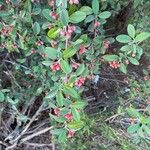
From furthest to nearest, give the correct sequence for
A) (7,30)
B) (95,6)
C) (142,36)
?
(7,30)
(95,6)
(142,36)

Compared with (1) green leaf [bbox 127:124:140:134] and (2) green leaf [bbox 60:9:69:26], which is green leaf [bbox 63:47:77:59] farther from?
(1) green leaf [bbox 127:124:140:134]

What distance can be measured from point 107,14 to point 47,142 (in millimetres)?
927

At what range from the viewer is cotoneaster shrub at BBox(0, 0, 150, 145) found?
98 cm

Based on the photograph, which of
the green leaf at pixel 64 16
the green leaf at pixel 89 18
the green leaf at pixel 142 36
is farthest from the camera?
the green leaf at pixel 89 18

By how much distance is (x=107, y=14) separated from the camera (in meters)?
1.18

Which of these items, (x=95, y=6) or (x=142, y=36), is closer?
(x=142, y=36)

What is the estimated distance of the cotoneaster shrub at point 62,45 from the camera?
98 cm

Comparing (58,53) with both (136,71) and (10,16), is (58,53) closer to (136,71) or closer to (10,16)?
(10,16)

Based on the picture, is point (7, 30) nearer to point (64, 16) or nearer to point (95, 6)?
point (95, 6)

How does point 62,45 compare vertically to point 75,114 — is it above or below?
above

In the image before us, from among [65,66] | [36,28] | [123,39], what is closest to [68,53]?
[65,66]

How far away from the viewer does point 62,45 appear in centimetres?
105

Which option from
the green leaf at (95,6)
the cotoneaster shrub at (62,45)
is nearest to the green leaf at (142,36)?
the cotoneaster shrub at (62,45)

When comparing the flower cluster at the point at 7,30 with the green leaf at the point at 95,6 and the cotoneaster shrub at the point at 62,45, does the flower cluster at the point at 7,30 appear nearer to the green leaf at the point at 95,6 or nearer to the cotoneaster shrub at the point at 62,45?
the cotoneaster shrub at the point at 62,45
